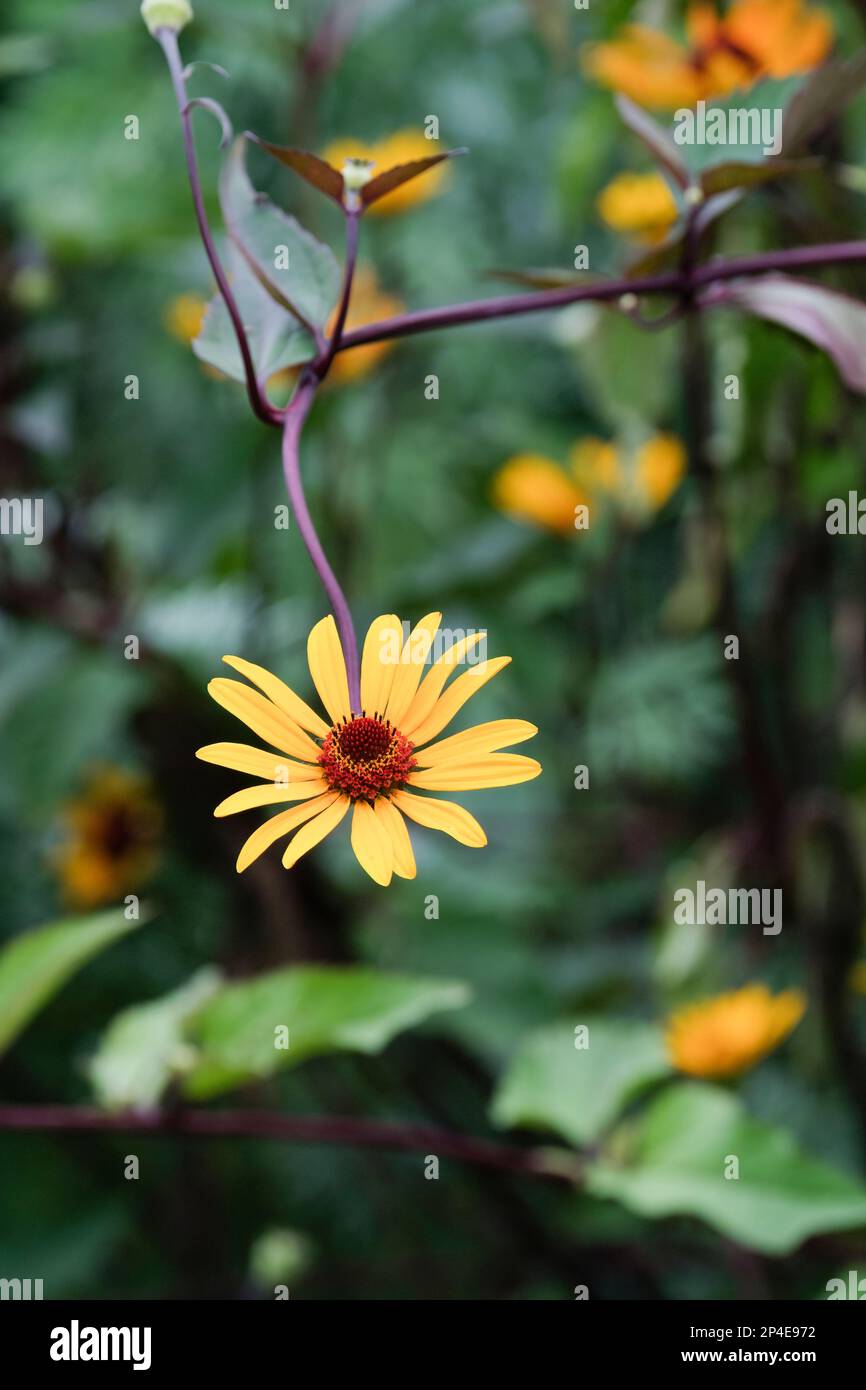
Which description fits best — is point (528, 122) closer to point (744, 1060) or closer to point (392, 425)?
point (392, 425)

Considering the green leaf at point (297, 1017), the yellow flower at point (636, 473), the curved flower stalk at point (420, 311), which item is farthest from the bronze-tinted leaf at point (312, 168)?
the yellow flower at point (636, 473)

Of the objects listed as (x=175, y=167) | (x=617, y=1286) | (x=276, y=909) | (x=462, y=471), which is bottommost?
(x=617, y=1286)

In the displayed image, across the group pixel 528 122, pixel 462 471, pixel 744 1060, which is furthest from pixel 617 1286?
pixel 528 122

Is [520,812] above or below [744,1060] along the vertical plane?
above

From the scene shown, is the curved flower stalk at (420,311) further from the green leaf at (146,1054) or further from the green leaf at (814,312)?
the green leaf at (146,1054)

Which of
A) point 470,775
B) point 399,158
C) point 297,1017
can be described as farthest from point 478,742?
point 399,158
